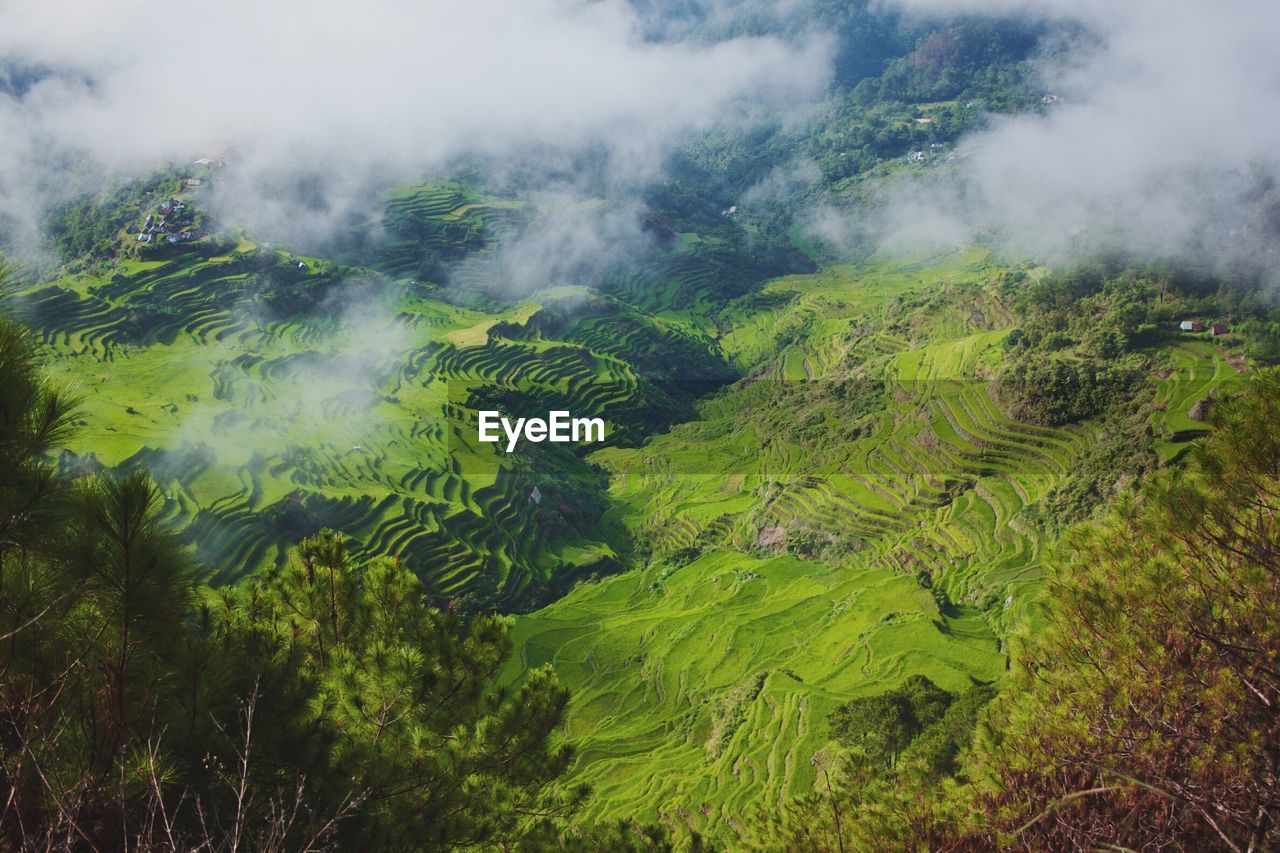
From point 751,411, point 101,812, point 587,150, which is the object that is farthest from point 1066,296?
point 587,150

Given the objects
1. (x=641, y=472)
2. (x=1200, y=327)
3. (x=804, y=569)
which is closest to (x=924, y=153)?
(x=1200, y=327)

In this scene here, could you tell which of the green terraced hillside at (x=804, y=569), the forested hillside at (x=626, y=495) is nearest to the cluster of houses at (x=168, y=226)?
the forested hillside at (x=626, y=495)

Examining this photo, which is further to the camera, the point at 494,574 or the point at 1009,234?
the point at 1009,234

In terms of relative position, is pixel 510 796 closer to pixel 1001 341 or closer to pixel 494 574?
pixel 494 574

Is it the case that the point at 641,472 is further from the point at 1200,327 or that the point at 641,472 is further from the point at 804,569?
the point at 1200,327

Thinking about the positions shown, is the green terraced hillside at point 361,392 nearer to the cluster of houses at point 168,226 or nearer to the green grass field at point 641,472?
the green grass field at point 641,472

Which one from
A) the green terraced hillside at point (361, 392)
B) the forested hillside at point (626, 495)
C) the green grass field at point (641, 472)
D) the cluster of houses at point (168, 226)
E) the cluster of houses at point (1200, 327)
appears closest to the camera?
the forested hillside at point (626, 495)
